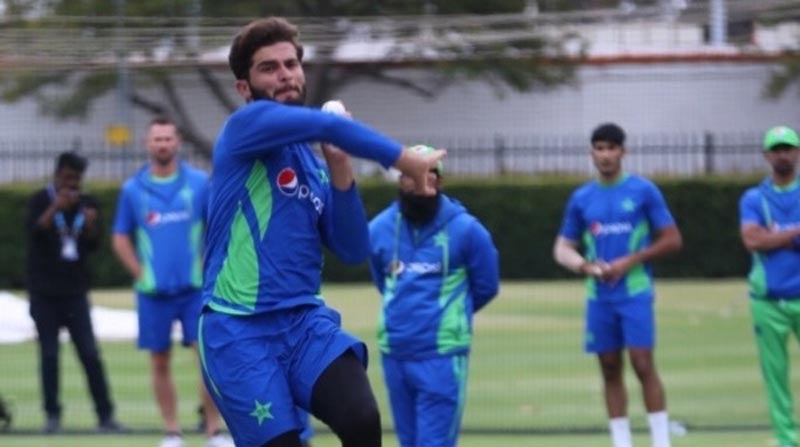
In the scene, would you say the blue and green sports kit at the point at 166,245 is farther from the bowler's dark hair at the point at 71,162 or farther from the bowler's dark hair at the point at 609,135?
the bowler's dark hair at the point at 609,135

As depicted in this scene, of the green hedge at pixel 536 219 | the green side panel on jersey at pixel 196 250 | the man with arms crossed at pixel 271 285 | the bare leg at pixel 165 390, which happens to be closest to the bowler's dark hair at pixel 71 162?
the green side panel on jersey at pixel 196 250

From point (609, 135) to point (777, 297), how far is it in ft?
5.15

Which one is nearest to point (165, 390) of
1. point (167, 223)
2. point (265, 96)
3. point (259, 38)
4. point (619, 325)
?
point (167, 223)

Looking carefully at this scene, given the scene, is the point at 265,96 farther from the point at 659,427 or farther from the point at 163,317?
the point at 163,317

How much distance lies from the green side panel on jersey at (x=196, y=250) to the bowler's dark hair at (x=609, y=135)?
2913mm

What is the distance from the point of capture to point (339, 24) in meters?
17.8

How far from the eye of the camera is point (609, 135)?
39.8ft

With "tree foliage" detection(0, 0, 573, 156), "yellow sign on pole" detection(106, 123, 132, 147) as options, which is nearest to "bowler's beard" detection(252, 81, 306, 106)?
"tree foliage" detection(0, 0, 573, 156)

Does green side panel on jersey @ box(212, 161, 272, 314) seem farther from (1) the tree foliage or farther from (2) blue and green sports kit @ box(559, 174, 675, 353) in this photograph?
(1) the tree foliage

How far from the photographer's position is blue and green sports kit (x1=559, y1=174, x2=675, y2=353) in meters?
12.1

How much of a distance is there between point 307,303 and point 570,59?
23.8m

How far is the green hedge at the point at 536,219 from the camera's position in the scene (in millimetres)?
28438

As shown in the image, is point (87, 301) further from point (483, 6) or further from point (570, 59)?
point (570, 59)

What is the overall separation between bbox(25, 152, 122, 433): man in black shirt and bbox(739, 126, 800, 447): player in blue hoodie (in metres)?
4.97
